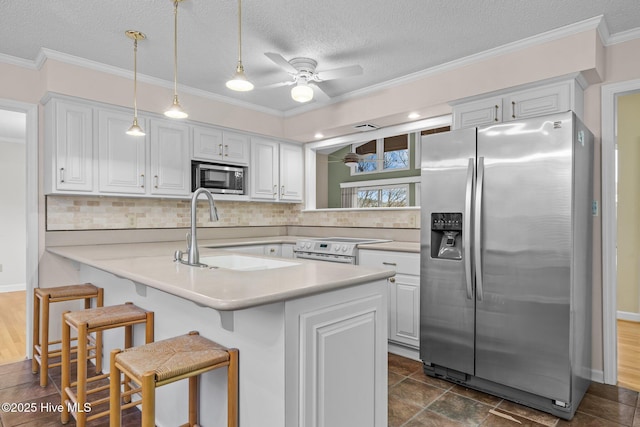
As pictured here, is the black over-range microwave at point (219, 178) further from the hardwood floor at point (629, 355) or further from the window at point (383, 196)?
the hardwood floor at point (629, 355)

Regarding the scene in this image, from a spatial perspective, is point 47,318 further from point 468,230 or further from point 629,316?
point 629,316

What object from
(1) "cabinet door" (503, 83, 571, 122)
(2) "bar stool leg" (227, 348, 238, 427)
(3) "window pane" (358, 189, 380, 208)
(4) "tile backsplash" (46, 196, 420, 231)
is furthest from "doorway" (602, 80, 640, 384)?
(2) "bar stool leg" (227, 348, 238, 427)

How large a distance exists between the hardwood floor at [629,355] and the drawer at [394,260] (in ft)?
5.19

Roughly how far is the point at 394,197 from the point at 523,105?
1.71m

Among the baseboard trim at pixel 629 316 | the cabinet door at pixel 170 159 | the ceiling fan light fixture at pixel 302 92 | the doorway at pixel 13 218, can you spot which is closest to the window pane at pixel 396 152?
the ceiling fan light fixture at pixel 302 92

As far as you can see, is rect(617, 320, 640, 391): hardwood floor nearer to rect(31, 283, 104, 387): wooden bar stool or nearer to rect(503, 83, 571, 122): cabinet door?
rect(503, 83, 571, 122): cabinet door

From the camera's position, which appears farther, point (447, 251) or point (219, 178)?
point (219, 178)

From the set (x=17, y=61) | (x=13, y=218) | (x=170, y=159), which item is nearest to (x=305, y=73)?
(x=170, y=159)

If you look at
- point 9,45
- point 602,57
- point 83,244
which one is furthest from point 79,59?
point 602,57

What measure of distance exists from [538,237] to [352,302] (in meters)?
1.34

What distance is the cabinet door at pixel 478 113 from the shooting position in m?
2.89

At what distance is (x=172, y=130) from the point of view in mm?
3629

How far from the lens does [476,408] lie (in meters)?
2.32

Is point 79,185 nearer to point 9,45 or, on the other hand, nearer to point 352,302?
point 9,45
